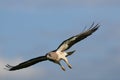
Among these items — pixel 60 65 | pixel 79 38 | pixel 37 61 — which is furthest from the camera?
pixel 37 61

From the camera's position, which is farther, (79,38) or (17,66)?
(17,66)

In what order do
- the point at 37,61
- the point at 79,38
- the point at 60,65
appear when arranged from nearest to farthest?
the point at 60,65 → the point at 79,38 → the point at 37,61

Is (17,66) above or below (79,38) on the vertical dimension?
above

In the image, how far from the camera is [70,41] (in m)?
27.6

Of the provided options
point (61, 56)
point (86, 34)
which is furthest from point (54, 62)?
point (86, 34)

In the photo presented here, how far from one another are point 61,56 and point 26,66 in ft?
14.4

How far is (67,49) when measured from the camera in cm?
2742

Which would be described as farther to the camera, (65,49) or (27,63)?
(27,63)

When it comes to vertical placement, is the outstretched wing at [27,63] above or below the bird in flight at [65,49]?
above

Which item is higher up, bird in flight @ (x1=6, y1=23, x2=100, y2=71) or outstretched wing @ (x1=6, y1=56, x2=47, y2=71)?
outstretched wing @ (x1=6, y1=56, x2=47, y2=71)

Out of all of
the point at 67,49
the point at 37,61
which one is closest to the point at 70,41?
the point at 67,49

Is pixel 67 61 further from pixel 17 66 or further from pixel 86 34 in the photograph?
pixel 17 66

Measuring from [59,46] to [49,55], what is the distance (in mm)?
760

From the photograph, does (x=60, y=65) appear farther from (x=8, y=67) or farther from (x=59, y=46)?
(x=8, y=67)
